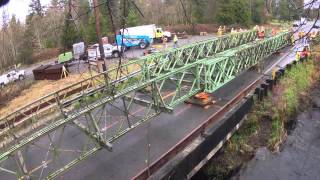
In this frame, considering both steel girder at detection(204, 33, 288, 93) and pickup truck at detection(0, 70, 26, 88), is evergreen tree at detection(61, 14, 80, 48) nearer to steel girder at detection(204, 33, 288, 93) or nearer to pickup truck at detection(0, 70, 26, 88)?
steel girder at detection(204, 33, 288, 93)

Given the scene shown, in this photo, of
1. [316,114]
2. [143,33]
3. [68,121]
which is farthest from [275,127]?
[143,33]

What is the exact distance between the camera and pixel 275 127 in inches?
774

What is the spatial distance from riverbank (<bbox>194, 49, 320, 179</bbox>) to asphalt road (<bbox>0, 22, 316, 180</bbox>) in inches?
83.9

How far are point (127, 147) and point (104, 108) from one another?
300cm

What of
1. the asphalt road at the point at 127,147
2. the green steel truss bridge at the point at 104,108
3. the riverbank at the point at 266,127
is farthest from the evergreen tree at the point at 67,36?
the riverbank at the point at 266,127

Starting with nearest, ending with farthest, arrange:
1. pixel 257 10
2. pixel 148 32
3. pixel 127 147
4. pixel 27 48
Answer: pixel 127 147, pixel 148 32, pixel 27 48, pixel 257 10

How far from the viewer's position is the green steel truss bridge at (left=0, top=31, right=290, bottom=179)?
11.9m

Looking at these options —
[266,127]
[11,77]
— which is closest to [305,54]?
[266,127]

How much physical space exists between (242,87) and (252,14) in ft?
140

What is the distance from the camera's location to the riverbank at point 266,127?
16.8 metres

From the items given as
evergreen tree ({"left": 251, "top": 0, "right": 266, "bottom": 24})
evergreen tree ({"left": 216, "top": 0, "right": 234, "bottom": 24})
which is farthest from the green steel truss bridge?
evergreen tree ({"left": 251, "top": 0, "right": 266, "bottom": 24})

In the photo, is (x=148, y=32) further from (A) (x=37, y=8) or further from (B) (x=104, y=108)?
(A) (x=37, y=8)

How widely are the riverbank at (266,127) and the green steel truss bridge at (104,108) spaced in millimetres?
2913

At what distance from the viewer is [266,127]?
65.4 ft
